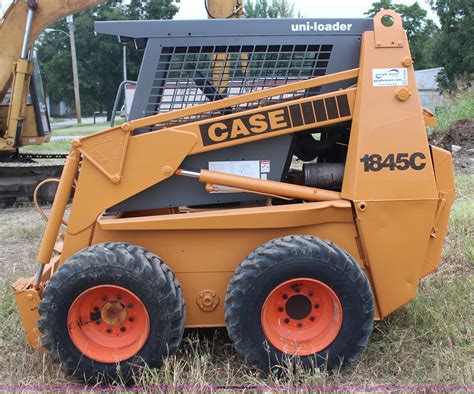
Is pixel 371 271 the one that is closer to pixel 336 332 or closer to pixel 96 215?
pixel 336 332

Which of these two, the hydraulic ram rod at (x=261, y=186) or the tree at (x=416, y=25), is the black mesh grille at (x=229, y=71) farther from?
the tree at (x=416, y=25)

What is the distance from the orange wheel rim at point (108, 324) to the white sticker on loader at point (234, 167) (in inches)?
35.4

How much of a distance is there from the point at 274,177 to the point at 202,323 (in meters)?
1.04

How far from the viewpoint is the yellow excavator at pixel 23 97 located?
777 cm

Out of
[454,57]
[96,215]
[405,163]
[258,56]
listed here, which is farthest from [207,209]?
[454,57]

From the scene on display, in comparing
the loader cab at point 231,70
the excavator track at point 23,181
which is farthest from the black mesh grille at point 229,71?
the excavator track at point 23,181

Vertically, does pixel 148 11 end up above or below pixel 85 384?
above

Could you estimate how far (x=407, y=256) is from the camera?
330 centimetres

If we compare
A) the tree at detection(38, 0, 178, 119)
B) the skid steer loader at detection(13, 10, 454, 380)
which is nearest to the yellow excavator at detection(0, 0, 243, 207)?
the skid steer loader at detection(13, 10, 454, 380)

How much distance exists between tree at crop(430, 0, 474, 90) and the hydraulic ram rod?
27150mm

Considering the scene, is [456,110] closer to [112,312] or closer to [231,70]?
[231,70]

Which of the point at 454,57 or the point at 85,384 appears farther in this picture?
the point at 454,57

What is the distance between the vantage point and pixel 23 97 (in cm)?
848

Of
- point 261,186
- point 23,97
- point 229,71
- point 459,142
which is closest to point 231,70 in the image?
point 229,71
